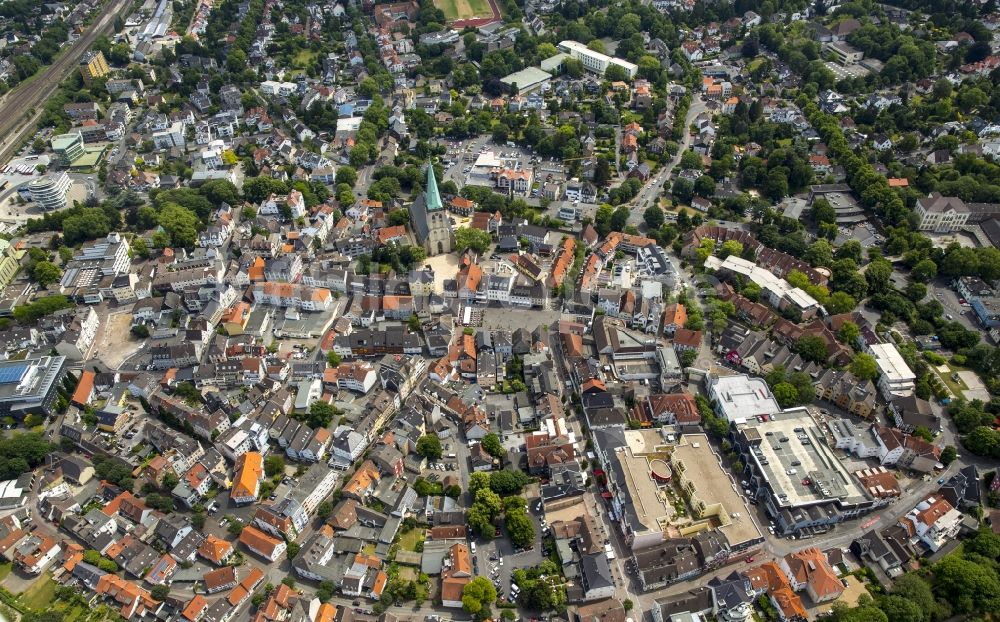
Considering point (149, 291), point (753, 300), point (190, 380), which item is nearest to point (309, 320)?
point (190, 380)

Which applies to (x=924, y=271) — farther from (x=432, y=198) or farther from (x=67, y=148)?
(x=67, y=148)

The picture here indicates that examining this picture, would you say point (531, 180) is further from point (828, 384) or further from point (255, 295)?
point (828, 384)

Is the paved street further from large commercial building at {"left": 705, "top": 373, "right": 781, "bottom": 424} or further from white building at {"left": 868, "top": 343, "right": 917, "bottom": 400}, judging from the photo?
white building at {"left": 868, "top": 343, "right": 917, "bottom": 400}

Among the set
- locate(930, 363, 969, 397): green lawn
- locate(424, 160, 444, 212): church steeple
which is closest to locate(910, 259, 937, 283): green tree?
locate(930, 363, 969, 397): green lawn

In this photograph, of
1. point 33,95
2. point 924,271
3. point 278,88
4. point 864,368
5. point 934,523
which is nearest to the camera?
point 934,523

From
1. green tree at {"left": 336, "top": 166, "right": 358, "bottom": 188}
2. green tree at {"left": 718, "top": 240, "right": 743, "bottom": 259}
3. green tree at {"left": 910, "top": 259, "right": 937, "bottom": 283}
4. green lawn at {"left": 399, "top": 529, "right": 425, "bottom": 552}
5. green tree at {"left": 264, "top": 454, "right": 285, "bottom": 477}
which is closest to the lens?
green lawn at {"left": 399, "top": 529, "right": 425, "bottom": 552}

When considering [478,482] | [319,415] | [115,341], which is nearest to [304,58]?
[115,341]
